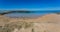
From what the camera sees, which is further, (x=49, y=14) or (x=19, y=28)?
(x=49, y=14)

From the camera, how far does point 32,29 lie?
13.1 feet

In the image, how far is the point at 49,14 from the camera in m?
5.75

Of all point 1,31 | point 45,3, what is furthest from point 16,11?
point 1,31

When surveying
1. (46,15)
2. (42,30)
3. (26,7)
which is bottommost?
(42,30)

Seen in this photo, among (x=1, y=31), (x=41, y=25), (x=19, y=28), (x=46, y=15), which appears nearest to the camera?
(x=1, y=31)

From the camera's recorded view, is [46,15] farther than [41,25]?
Yes

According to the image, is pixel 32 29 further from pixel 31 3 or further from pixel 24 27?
pixel 31 3

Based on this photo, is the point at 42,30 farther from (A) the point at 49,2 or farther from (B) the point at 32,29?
(A) the point at 49,2

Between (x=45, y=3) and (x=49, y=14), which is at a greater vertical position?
(x=45, y=3)

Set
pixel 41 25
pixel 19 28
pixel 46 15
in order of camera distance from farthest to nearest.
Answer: pixel 46 15 → pixel 41 25 → pixel 19 28

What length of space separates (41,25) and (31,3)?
181cm

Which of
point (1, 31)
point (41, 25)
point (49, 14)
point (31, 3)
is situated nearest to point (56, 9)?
point (49, 14)

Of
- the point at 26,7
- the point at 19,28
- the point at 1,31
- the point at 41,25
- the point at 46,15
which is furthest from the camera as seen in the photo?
the point at 26,7

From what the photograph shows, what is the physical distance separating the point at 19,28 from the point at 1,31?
54cm
